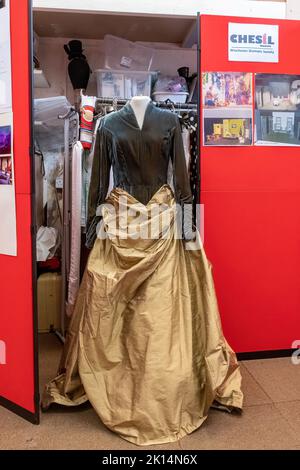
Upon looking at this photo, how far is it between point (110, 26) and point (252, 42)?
1.10 meters

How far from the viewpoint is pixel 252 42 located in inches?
93.1

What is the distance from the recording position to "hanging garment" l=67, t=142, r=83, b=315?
2457 millimetres

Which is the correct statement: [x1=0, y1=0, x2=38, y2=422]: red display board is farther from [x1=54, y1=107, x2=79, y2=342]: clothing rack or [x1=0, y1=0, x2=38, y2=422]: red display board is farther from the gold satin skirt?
[x1=54, y1=107, x2=79, y2=342]: clothing rack

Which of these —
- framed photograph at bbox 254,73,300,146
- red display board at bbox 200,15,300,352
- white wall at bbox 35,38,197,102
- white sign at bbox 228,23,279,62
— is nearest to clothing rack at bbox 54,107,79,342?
white wall at bbox 35,38,197,102

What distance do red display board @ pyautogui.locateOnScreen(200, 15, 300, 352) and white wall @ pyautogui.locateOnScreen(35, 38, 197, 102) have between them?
2.76 feet

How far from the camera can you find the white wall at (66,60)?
3051 mm

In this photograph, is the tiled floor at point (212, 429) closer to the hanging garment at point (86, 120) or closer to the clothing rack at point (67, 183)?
the clothing rack at point (67, 183)

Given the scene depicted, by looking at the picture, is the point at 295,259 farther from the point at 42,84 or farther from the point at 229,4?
the point at 42,84

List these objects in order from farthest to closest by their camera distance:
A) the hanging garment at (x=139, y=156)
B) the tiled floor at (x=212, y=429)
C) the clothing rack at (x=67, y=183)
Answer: the clothing rack at (x=67, y=183)
the hanging garment at (x=139, y=156)
the tiled floor at (x=212, y=429)

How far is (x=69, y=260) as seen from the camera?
275 cm

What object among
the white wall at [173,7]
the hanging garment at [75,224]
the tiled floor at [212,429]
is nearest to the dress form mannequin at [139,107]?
the hanging garment at [75,224]

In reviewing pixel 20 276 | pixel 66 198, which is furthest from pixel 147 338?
pixel 66 198

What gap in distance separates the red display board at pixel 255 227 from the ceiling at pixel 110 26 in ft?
2.27
